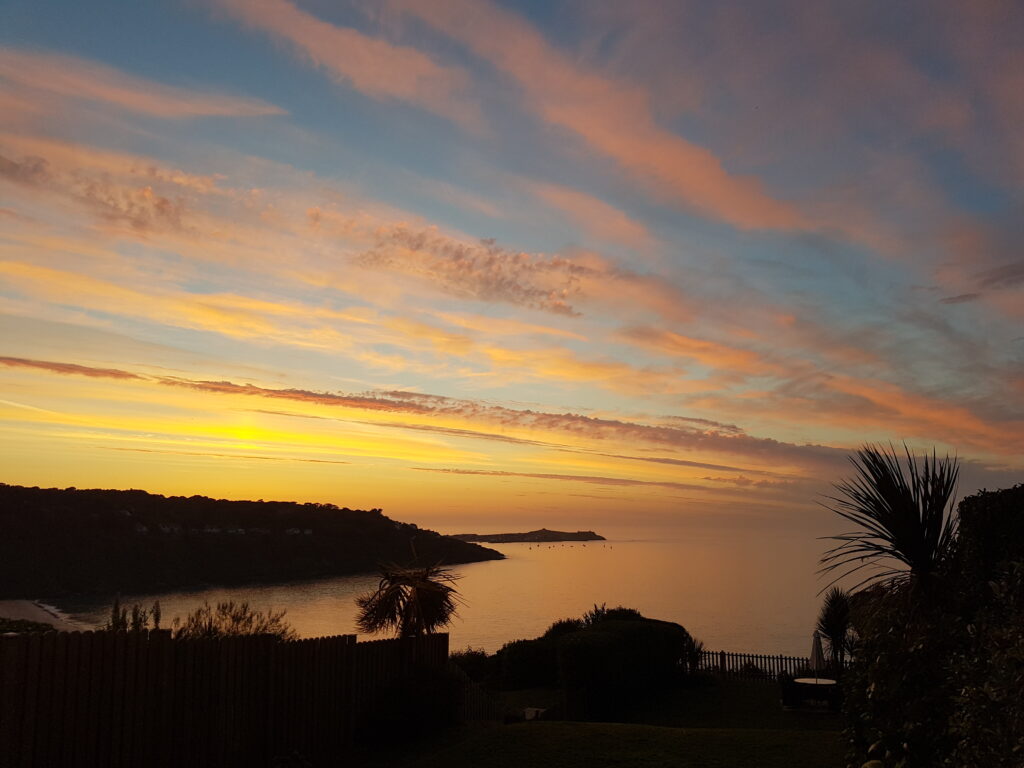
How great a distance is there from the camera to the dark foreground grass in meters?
12.0

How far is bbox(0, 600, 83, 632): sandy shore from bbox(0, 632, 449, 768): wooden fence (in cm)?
4229

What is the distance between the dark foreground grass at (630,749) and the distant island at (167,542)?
5523 cm

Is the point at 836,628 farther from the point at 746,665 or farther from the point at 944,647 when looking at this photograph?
the point at 944,647

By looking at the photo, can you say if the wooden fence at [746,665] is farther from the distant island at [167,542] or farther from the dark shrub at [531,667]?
the distant island at [167,542]

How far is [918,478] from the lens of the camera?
8.72 meters

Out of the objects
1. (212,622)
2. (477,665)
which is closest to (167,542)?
(477,665)

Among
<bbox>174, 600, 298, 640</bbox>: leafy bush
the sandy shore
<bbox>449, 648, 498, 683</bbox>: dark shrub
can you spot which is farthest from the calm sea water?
<bbox>174, 600, 298, 640</bbox>: leafy bush

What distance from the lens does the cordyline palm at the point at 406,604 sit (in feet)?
52.6

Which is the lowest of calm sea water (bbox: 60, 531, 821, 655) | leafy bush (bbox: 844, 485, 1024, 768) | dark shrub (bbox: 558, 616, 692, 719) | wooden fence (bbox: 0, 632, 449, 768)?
calm sea water (bbox: 60, 531, 821, 655)

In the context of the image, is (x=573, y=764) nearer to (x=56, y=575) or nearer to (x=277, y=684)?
(x=277, y=684)

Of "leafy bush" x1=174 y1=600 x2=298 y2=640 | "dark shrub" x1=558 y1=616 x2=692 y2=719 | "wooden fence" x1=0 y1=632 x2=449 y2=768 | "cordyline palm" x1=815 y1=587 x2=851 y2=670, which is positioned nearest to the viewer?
"wooden fence" x1=0 y1=632 x2=449 y2=768

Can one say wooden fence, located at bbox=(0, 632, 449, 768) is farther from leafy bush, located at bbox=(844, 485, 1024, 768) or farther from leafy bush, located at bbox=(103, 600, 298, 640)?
leafy bush, located at bbox=(844, 485, 1024, 768)

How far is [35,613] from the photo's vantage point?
6562 centimetres

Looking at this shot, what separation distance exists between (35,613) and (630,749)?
225ft
